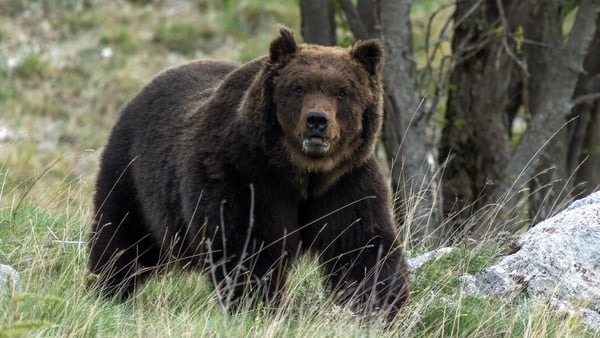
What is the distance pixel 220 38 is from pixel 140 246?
38.8ft

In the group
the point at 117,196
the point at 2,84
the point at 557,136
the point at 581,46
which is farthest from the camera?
the point at 2,84

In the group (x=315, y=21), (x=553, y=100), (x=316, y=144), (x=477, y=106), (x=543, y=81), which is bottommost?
(x=477, y=106)

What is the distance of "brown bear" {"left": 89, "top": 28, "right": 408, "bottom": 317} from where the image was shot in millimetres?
6594

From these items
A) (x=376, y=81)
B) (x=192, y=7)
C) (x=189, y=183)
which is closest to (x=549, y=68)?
(x=376, y=81)

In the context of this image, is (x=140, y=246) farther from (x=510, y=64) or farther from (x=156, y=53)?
(x=156, y=53)

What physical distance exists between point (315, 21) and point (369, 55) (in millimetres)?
3527

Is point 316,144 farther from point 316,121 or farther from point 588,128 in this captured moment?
point 588,128

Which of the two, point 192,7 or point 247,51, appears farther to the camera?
point 192,7

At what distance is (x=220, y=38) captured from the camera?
19375 mm

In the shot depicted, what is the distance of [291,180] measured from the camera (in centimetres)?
679

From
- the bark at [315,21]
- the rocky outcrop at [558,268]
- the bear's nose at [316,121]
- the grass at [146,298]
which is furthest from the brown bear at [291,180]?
the bark at [315,21]

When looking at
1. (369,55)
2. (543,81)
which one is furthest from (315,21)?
(369,55)

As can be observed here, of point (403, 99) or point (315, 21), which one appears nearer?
point (403, 99)

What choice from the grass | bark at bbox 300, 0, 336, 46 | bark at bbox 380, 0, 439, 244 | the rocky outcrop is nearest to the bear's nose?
the grass
